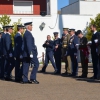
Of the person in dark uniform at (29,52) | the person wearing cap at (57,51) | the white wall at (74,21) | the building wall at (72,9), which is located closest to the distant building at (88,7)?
the building wall at (72,9)

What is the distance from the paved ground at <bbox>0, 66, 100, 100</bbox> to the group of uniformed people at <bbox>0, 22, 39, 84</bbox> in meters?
0.62

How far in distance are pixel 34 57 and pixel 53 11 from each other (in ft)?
69.3

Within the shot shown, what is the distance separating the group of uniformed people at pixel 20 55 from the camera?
573 inches

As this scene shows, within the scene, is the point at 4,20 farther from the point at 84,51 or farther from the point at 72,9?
the point at 84,51

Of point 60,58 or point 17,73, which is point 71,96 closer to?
point 17,73

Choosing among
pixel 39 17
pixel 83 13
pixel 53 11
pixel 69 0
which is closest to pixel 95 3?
pixel 83 13

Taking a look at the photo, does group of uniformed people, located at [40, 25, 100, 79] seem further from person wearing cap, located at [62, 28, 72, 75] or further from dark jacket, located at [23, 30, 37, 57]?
dark jacket, located at [23, 30, 37, 57]

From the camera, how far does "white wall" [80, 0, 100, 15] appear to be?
37.6 m

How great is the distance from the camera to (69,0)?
54438 millimetres

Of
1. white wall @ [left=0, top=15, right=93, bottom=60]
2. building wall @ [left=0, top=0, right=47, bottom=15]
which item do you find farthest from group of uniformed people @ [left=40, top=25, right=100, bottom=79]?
building wall @ [left=0, top=0, right=47, bottom=15]

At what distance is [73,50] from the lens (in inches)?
697

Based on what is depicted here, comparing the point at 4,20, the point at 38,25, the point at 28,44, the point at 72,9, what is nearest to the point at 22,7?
the point at 38,25

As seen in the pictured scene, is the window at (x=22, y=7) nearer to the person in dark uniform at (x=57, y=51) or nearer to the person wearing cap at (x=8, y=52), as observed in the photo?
the person in dark uniform at (x=57, y=51)

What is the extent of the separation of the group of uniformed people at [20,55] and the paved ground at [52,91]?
24.3 inches
